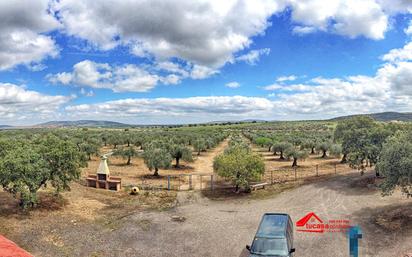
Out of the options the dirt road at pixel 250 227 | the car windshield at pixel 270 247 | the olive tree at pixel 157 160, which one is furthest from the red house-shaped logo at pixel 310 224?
the olive tree at pixel 157 160

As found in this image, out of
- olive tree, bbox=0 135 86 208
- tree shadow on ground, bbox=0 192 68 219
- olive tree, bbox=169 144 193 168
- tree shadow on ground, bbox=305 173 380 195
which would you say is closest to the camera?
olive tree, bbox=0 135 86 208

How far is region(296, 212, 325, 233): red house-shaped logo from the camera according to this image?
2026cm

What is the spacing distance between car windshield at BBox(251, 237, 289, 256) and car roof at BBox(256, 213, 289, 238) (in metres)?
0.28

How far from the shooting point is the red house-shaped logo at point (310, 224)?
20.3 metres

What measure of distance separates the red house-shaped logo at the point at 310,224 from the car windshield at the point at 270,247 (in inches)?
265

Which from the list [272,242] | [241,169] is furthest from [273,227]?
[241,169]

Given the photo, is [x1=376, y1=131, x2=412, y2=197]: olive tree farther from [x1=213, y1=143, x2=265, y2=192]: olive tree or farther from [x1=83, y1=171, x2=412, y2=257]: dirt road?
[x1=213, y1=143, x2=265, y2=192]: olive tree

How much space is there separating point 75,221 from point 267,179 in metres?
20.6

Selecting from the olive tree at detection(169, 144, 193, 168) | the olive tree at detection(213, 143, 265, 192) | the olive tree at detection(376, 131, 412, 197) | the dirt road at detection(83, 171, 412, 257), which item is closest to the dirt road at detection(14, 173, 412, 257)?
the dirt road at detection(83, 171, 412, 257)

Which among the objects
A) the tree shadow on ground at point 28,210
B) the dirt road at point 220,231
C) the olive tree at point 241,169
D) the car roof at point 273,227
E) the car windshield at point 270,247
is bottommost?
the dirt road at point 220,231

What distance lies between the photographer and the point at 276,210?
24578mm

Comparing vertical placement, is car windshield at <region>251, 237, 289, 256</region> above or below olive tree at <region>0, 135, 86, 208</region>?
below

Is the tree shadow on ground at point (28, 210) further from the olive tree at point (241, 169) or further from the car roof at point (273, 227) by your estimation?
the car roof at point (273, 227)

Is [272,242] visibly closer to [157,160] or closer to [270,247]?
[270,247]
